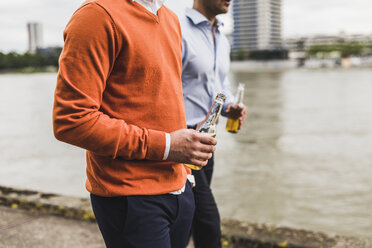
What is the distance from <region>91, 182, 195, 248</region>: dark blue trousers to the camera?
55.5 inches

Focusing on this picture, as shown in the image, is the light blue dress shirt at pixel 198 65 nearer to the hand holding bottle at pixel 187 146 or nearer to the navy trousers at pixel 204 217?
the navy trousers at pixel 204 217

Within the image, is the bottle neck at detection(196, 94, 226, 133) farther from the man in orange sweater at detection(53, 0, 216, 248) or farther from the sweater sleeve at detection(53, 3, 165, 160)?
the sweater sleeve at detection(53, 3, 165, 160)

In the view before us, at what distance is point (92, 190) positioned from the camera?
4.80 feet

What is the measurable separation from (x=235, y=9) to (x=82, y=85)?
15747cm

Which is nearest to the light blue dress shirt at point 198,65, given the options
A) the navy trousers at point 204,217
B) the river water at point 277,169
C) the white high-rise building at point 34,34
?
the navy trousers at point 204,217

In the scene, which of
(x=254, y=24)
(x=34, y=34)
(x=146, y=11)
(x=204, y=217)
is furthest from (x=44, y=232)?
(x=254, y=24)

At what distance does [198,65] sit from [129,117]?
1.27 metres

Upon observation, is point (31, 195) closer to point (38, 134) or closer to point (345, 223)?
point (345, 223)

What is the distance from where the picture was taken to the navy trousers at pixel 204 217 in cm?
248

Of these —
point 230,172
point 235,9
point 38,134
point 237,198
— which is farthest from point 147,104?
point 235,9

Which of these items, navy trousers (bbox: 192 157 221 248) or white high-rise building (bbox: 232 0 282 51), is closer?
navy trousers (bbox: 192 157 221 248)

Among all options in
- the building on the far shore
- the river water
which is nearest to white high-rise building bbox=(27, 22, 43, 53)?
the building on the far shore

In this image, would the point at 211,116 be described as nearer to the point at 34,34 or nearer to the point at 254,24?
the point at 34,34

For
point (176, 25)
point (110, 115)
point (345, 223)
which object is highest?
point (176, 25)
